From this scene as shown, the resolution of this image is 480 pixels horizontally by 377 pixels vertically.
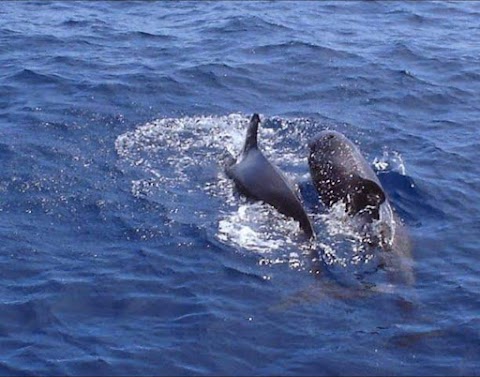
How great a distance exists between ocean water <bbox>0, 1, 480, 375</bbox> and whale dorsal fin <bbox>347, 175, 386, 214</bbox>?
1.56 ft

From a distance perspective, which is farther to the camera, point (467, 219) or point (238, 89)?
point (238, 89)

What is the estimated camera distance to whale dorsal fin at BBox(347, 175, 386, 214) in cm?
1633

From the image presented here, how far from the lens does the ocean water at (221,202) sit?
506 inches

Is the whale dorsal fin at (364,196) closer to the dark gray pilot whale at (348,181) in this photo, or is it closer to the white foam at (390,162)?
the dark gray pilot whale at (348,181)

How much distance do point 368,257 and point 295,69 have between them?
9791 mm

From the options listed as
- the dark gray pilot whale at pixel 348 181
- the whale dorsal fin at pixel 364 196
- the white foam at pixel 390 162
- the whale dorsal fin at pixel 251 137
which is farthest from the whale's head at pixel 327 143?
the whale dorsal fin at pixel 364 196

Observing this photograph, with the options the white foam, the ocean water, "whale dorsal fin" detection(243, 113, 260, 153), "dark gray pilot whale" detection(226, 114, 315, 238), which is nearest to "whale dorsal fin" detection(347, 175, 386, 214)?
the ocean water

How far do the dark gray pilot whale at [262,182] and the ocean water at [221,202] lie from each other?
0.20m

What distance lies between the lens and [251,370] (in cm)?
1221

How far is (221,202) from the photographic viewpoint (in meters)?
16.8

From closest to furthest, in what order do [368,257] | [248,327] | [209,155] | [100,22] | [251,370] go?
[251,370], [248,327], [368,257], [209,155], [100,22]

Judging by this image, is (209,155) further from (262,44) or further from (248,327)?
(262,44)

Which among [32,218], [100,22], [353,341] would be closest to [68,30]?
[100,22]

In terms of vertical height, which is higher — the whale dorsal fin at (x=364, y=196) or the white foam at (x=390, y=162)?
the whale dorsal fin at (x=364, y=196)
